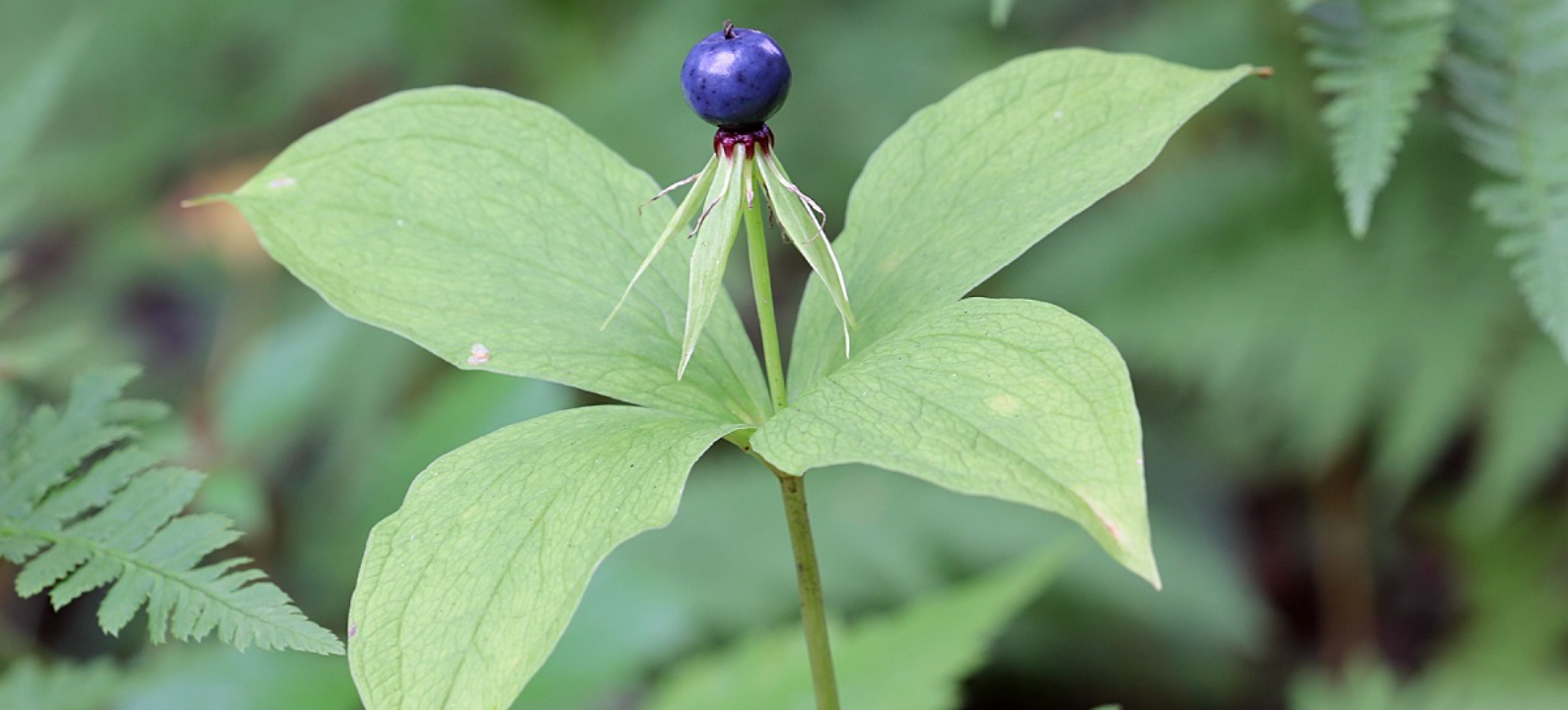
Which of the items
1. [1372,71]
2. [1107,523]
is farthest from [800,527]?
[1372,71]

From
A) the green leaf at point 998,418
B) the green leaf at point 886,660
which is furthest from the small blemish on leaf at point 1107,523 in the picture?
the green leaf at point 886,660

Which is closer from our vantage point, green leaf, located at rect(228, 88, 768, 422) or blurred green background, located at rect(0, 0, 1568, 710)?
green leaf, located at rect(228, 88, 768, 422)

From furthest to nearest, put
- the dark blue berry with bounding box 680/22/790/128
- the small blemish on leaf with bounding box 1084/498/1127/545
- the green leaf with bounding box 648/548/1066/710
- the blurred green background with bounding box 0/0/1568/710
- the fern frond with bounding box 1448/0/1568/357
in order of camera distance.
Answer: the blurred green background with bounding box 0/0/1568/710 < the green leaf with bounding box 648/548/1066/710 < the fern frond with bounding box 1448/0/1568/357 < the dark blue berry with bounding box 680/22/790/128 < the small blemish on leaf with bounding box 1084/498/1127/545

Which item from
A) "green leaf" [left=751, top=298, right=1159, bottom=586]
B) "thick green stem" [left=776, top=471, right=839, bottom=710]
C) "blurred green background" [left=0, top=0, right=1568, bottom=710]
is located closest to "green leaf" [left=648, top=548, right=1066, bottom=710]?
"blurred green background" [left=0, top=0, right=1568, bottom=710]

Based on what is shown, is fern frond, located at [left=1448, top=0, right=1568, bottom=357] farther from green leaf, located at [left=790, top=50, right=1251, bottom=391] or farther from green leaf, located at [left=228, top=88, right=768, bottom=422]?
green leaf, located at [left=228, top=88, right=768, bottom=422]

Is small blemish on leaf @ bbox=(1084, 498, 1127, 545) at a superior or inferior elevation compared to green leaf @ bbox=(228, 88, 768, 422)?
inferior

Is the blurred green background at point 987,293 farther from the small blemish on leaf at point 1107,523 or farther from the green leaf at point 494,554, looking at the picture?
the small blemish on leaf at point 1107,523
